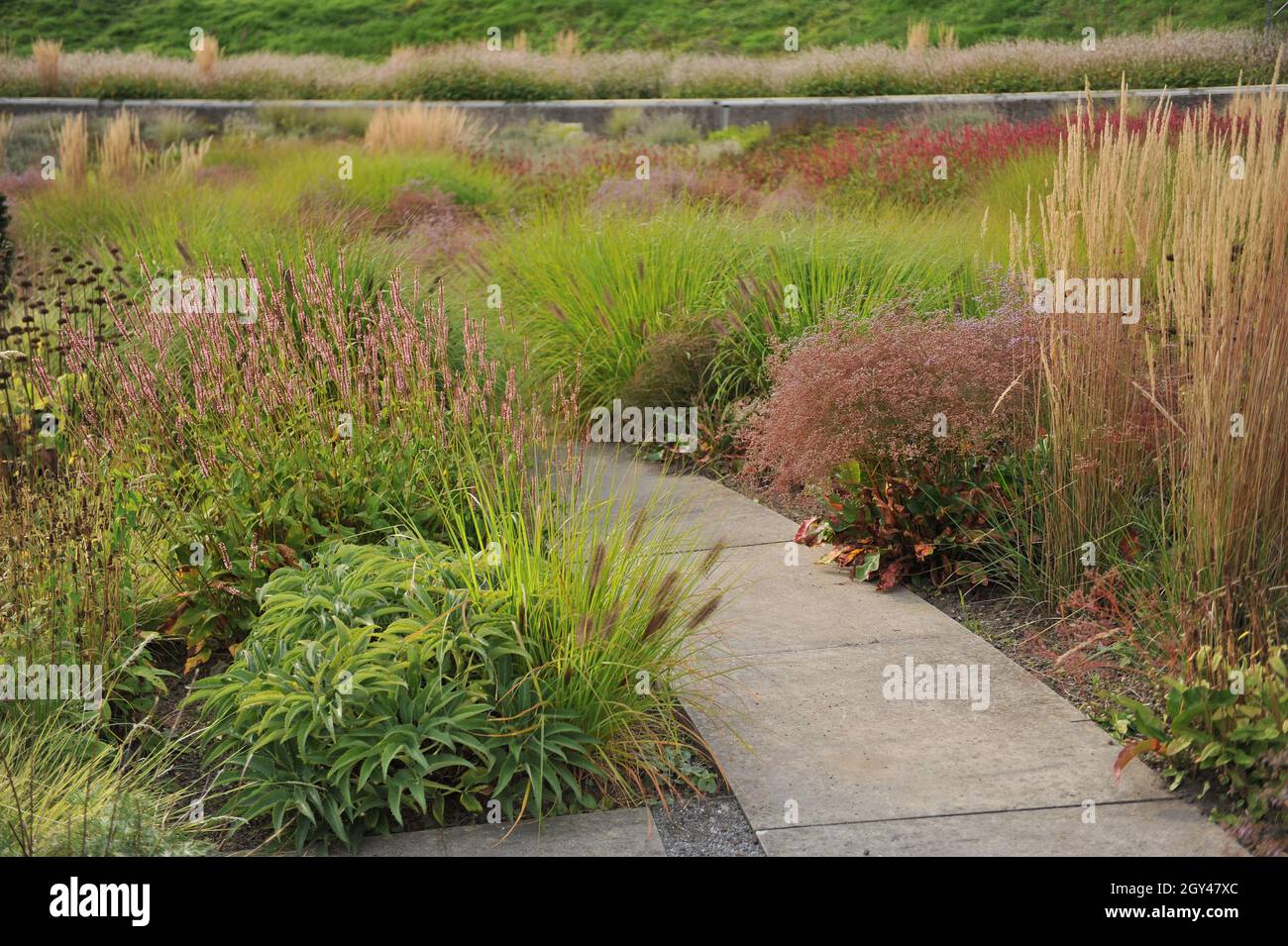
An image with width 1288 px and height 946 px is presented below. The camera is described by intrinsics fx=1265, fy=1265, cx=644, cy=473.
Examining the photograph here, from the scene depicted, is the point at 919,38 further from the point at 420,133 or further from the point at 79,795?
the point at 79,795

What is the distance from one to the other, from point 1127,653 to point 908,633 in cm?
77

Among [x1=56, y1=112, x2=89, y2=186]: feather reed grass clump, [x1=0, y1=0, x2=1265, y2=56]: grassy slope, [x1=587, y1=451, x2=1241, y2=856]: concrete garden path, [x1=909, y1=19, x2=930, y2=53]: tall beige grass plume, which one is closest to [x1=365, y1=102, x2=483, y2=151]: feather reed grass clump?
[x1=56, y1=112, x2=89, y2=186]: feather reed grass clump

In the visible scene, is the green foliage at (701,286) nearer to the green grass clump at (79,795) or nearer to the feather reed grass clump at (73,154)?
the green grass clump at (79,795)

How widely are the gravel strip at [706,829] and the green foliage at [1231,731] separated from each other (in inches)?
44.2

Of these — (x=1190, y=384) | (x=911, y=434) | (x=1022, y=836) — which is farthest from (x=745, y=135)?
(x=1022, y=836)

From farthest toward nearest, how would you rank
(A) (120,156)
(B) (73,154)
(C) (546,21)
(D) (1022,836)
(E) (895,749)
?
(C) (546,21) < (B) (73,154) < (A) (120,156) < (E) (895,749) < (D) (1022,836)

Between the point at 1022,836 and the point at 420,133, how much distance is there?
44.0 feet

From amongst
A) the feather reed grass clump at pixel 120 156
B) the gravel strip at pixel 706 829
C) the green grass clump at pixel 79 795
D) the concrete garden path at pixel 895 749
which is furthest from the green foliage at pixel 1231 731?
the feather reed grass clump at pixel 120 156

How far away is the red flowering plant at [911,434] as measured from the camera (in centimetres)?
501

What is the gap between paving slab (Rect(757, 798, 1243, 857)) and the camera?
3350 mm

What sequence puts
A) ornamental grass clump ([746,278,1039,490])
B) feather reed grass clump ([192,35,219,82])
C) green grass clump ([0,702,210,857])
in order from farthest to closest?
1. feather reed grass clump ([192,35,219,82])
2. ornamental grass clump ([746,278,1039,490])
3. green grass clump ([0,702,210,857])

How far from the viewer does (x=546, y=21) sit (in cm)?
2834

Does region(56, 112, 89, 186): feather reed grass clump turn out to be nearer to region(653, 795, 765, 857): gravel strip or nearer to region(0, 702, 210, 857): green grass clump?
region(0, 702, 210, 857): green grass clump

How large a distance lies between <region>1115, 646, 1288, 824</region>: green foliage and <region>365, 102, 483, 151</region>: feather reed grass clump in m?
12.3
